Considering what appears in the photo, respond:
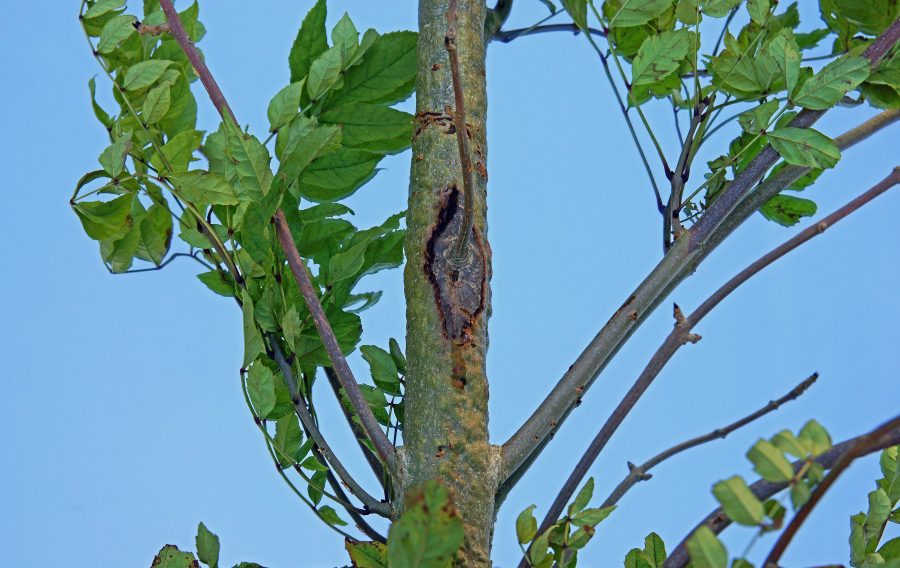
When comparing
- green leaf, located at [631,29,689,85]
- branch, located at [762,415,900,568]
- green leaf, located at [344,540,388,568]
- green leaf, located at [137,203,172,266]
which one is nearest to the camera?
branch, located at [762,415,900,568]

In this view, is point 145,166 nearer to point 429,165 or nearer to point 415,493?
point 429,165

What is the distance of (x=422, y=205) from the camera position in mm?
512

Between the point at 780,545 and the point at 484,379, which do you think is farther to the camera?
the point at 484,379

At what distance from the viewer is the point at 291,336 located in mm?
487

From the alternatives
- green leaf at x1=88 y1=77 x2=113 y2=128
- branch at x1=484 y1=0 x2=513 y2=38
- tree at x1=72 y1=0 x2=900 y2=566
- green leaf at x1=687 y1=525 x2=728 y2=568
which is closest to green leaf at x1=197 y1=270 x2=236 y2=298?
tree at x1=72 y1=0 x2=900 y2=566

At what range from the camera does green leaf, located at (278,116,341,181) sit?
0.48 m

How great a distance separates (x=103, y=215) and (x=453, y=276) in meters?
0.21

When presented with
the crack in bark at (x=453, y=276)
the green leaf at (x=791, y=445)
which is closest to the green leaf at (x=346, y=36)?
the crack in bark at (x=453, y=276)

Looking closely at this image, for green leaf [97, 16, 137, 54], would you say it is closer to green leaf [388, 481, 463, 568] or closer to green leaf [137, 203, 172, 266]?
green leaf [137, 203, 172, 266]

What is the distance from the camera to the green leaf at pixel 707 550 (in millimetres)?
318

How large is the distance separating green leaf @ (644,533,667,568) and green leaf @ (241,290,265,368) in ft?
0.65

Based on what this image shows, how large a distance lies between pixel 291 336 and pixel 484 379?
0.31ft

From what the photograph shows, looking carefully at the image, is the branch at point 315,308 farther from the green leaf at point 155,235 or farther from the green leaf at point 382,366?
the green leaf at point 155,235

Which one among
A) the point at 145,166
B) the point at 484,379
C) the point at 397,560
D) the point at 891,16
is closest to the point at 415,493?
the point at 397,560
